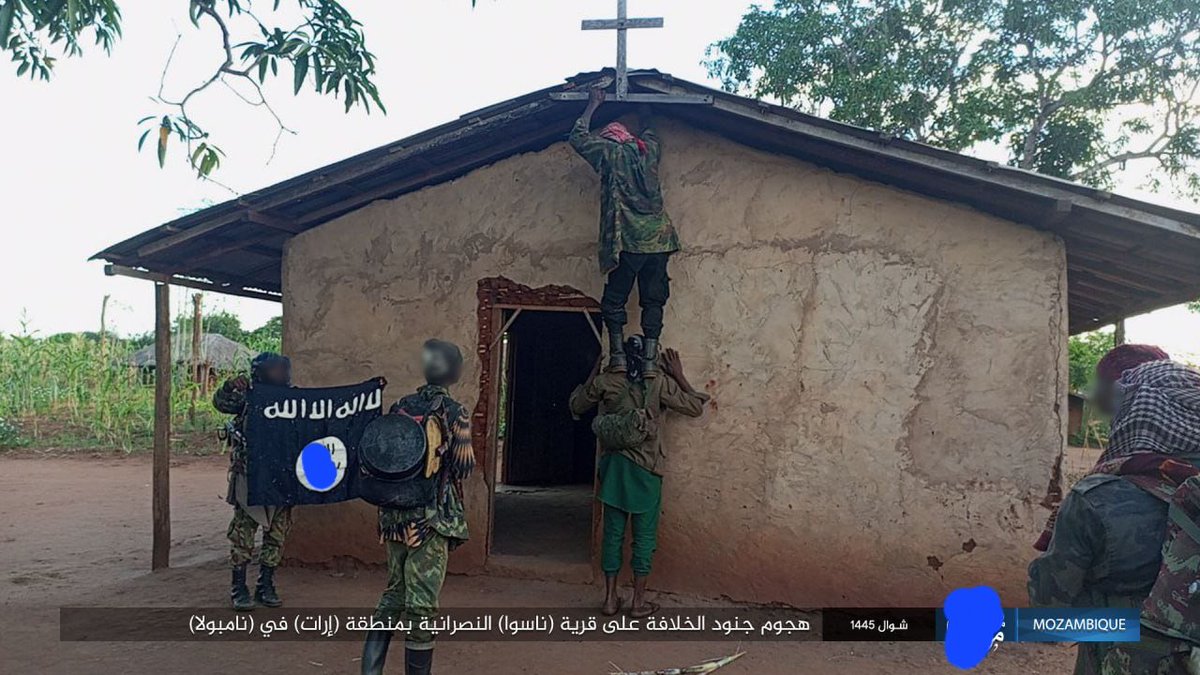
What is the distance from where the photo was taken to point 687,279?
5418 mm

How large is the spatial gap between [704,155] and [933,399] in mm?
2283

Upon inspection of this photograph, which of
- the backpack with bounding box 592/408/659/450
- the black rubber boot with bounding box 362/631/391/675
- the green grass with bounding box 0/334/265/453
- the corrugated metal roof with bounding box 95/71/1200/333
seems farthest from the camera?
the green grass with bounding box 0/334/265/453

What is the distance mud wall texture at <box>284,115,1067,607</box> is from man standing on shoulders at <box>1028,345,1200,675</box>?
2.58m

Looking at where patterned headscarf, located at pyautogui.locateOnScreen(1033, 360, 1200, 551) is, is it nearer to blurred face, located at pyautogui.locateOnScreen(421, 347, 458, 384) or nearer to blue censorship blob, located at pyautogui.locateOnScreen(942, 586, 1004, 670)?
blurred face, located at pyautogui.locateOnScreen(421, 347, 458, 384)

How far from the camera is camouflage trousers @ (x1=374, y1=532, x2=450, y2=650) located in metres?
3.48

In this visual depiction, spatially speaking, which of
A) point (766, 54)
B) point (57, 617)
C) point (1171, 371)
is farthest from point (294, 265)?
point (766, 54)

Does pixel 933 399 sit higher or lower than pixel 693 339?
lower

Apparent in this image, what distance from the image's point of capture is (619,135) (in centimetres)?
505

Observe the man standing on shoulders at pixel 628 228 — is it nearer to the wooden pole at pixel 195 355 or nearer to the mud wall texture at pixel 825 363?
the mud wall texture at pixel 825 363

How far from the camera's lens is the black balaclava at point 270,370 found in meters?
5.20

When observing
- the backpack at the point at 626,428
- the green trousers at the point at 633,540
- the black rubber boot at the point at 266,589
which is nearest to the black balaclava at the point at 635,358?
the backpack at the point at 626,428

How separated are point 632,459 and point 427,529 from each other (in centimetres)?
178

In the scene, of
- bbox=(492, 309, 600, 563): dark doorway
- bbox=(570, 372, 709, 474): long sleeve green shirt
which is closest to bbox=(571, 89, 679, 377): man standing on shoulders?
bbox=(570, 372, 709, 474): long sleeve green shirt

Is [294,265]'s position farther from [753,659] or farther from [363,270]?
[753,659]
